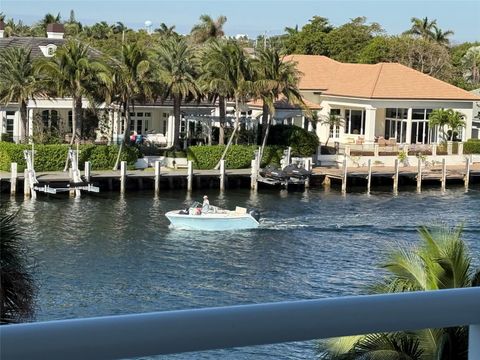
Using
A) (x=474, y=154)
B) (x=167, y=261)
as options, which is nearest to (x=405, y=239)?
(x=167, y=261)

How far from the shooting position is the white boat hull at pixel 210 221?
39.5 metres

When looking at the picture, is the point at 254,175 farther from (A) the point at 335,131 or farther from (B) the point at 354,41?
(B) the point at 354,41

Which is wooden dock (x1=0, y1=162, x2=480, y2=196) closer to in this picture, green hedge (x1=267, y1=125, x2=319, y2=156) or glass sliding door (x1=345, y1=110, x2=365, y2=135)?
green hedge (x1=267, y1=125, x2=319, y2=156)

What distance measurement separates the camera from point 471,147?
62.3 meters

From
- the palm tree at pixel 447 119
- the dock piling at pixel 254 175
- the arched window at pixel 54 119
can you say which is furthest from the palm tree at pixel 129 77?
the palm tree at pixel 447 119

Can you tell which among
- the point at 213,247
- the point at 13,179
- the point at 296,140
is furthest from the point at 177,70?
the point at 213,247

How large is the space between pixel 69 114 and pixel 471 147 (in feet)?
Answer: 81.0

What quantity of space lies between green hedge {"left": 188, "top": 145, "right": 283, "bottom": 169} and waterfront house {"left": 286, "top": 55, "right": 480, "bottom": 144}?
8.49m

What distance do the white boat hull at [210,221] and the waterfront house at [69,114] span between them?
15.6 meters

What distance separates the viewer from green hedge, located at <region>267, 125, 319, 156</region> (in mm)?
58062

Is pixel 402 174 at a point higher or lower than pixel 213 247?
higher

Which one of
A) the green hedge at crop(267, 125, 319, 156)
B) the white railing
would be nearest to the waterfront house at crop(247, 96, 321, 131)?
the green hedge at crop(267, 125, 319, 156)

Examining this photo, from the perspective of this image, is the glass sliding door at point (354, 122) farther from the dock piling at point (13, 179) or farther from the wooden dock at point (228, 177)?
the dock piling at point (13, 179)

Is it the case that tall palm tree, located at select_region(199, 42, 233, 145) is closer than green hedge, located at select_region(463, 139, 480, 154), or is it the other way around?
tall palm tree, located at select_region(199, 42, 233, 145)
